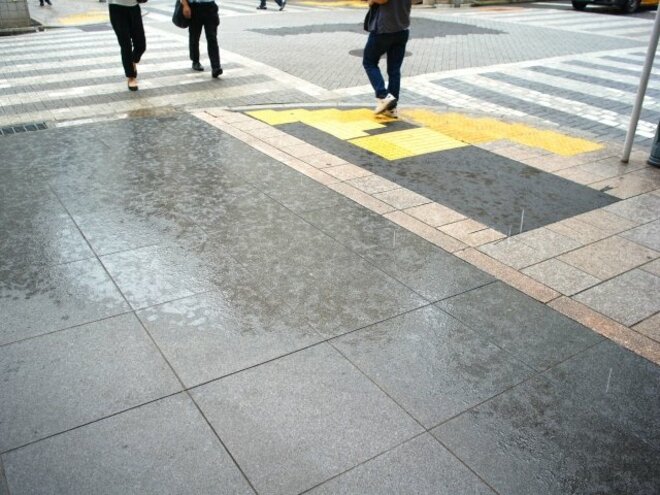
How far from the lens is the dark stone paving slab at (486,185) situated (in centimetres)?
527

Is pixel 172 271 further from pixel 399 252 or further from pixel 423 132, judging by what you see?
pixel 423 132

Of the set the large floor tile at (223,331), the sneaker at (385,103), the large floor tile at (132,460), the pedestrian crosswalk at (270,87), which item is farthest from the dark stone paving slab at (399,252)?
the pedestrian crosswalk at (270,87)

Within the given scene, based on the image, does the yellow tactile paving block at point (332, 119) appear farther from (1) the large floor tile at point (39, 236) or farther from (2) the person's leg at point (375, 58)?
(1) the large floor tile at point (39, 236)

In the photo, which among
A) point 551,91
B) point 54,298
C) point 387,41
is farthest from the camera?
point 551,91

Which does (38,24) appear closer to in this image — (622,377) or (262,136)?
(262,136)

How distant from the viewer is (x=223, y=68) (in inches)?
453

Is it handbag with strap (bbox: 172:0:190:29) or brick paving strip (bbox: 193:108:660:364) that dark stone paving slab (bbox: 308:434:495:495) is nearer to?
brick paving strip (bbox: 193:108:660:364)

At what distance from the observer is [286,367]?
3.20 m

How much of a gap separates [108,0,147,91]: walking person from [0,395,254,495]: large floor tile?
7491 mm

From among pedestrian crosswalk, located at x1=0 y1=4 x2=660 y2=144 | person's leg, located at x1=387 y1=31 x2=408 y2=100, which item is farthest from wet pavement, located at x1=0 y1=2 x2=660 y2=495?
pedestrian crosswalk, located at x1=0 y1=4 x2=660 y2=144

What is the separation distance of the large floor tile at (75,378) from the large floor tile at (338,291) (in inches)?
37.5

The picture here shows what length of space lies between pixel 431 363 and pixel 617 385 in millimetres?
967

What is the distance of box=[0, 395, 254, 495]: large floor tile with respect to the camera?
2.46 metres

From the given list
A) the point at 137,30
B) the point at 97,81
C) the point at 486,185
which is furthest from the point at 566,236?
the point at 97,81
